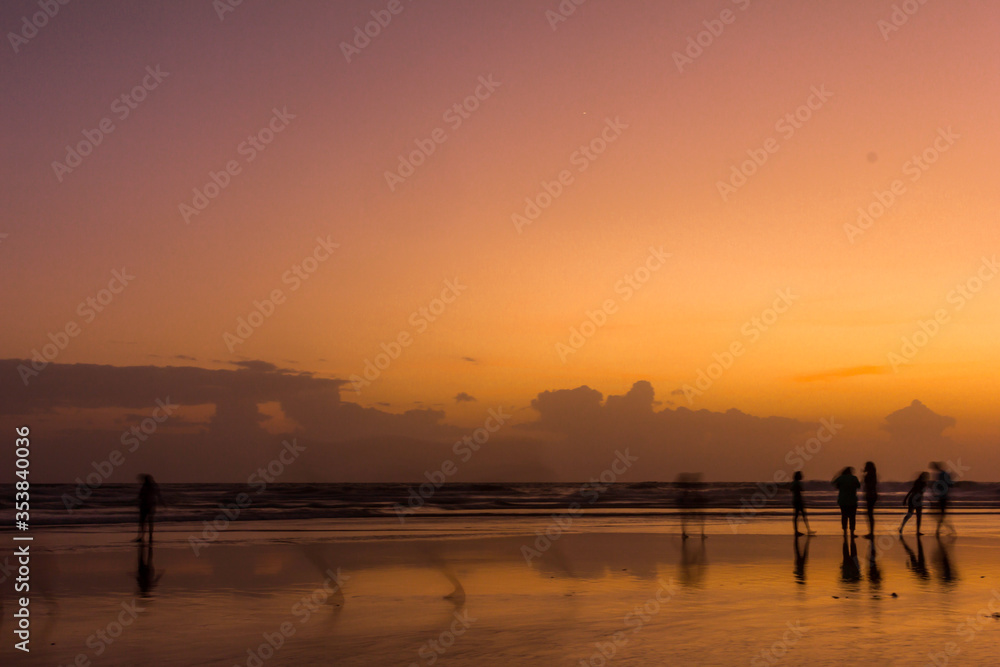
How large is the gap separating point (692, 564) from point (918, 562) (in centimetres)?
455

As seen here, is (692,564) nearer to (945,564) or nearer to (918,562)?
(918,562)

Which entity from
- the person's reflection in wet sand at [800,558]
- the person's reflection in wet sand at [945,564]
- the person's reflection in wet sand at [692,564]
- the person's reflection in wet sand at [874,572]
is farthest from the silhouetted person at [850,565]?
the person's reflection in wet sand at [692,564]

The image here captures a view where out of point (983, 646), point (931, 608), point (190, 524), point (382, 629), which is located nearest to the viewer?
point (983, 646)

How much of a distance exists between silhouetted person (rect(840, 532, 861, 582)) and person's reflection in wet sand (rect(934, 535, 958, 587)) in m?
1.38

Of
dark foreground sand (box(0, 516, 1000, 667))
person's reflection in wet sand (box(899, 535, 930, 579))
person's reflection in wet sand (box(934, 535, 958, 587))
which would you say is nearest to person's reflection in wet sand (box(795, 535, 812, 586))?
dark foreground sand (box(0, 516, 1000, 667))

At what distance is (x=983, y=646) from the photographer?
9609 mm

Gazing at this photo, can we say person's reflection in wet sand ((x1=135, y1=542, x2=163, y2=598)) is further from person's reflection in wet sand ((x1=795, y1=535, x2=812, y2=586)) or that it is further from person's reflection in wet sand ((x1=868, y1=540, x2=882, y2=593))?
person's reflection in wet sand ((x1=868, y1=540, x2=882, y2=593))

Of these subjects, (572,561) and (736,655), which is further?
(572,561)

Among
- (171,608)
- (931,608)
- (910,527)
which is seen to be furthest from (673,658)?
(910,527)

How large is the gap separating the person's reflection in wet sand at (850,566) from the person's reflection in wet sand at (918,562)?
950 mm

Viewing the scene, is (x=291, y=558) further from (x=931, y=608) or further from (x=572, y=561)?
(x=931, y=608)

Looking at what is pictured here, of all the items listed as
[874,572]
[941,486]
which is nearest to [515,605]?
[874,572]

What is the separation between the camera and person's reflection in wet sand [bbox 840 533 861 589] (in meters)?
15.1

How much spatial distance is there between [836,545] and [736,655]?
14.3m
